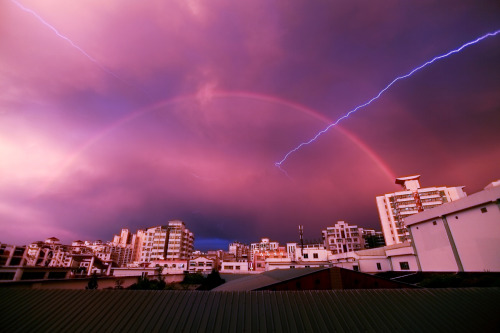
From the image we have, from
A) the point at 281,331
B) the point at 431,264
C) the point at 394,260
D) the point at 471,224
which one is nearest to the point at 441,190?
the point at 394,260

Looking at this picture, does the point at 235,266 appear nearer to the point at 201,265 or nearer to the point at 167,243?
the point at 201,265

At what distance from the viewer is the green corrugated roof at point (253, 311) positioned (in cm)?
948

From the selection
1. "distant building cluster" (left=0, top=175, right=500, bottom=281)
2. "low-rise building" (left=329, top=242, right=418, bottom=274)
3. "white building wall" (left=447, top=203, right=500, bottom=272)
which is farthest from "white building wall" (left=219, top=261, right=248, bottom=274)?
"white building wall" (left=447, top=203, right=500, bottom=272)

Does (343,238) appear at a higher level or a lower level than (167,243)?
higher

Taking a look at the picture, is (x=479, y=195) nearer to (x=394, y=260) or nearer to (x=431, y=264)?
(x=431, y=264)

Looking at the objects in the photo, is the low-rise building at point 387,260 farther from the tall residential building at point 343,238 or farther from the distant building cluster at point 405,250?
the tall residential building at point 343,238

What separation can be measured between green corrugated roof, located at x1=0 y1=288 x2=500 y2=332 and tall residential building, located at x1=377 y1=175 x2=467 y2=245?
86376mm

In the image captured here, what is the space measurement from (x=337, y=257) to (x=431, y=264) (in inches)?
1345

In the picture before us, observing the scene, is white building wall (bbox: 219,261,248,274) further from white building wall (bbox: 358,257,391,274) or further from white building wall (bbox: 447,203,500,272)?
white building wall (bbox: 447,203,500,272)

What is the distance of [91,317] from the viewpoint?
10164 mm

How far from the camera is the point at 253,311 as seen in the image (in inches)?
401

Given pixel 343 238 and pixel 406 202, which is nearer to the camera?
pixel 406 202

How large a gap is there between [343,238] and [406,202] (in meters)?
29.1

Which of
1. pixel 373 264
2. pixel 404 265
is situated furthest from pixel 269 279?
pixel 373 264
